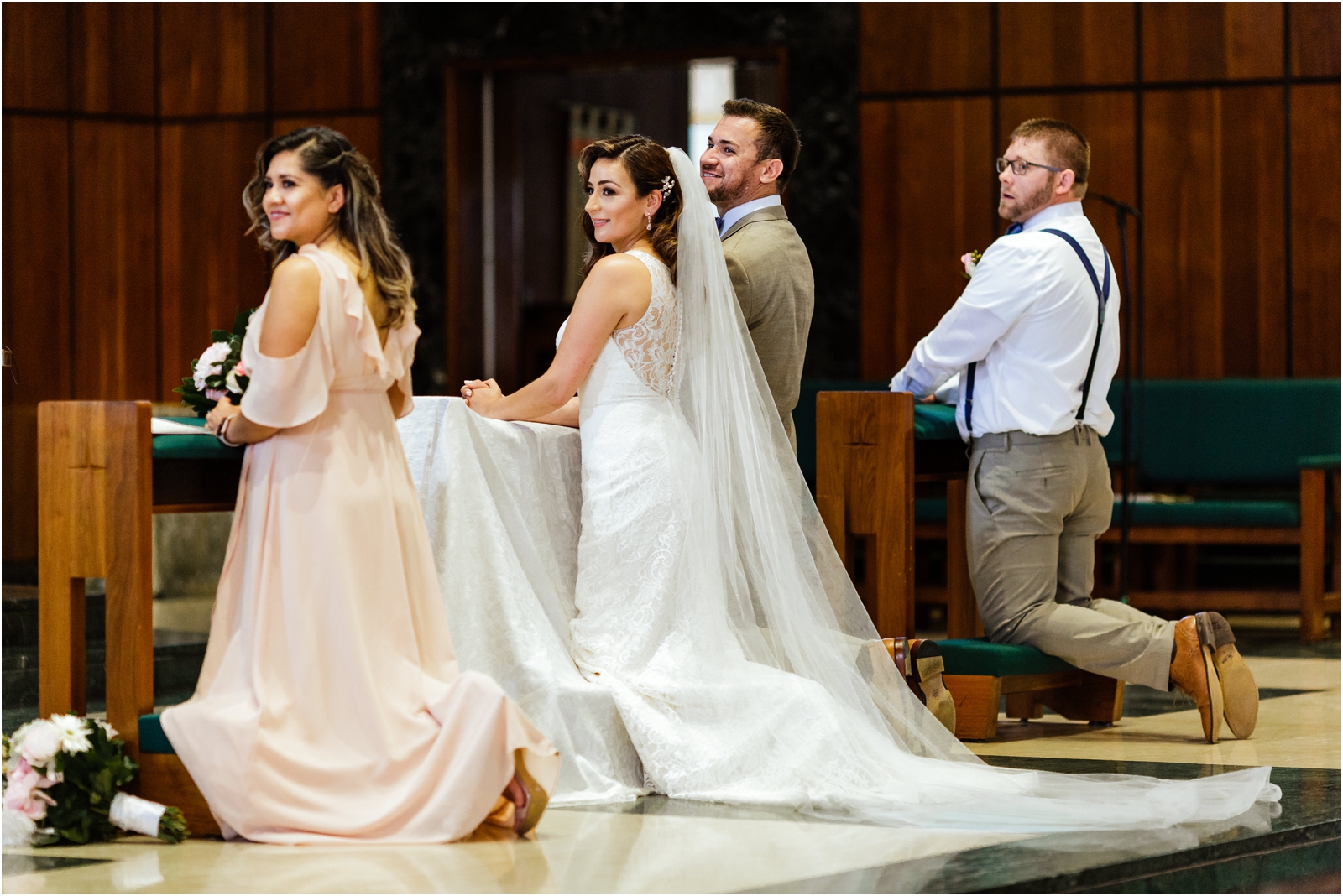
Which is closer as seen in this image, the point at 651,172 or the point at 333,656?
the point at 333,656

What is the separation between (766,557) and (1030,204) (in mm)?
1478

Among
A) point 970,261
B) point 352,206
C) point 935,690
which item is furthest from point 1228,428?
point 352,206

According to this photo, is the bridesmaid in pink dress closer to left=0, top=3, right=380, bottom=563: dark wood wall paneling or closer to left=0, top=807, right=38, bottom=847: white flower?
left=0, top=807, right=38, bottom=847: white flower

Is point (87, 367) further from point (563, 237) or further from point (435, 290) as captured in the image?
point (563, 237)

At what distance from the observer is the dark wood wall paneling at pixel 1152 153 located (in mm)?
8992

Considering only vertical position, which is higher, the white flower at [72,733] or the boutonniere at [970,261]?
the boutonniere at [970,261]

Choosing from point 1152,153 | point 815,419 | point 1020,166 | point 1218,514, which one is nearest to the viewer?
point 1020,166

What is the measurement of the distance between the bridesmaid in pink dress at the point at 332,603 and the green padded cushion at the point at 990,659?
170 cm

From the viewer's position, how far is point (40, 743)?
12.2 ft

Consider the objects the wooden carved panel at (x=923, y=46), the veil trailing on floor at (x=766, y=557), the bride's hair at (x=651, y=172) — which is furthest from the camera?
the wooden carved panel at (x=923, y=46)

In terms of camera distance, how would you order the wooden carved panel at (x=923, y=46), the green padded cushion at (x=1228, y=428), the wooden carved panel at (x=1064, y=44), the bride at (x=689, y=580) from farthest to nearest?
the wooden carved panel at (x=923, y=46), the wooden carved panel at (x=1064, y=44), the green padded cushion at (x=1228, y=428), the bride at (x=689, y=580)

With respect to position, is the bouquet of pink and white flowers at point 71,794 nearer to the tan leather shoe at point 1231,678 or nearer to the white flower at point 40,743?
the white flower at point 40,743

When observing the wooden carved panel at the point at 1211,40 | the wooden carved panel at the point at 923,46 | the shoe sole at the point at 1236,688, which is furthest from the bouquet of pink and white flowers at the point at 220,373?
the wooden carved panel at the point at 1211,40

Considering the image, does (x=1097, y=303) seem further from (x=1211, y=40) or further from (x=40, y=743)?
(x=1211, y=40)
